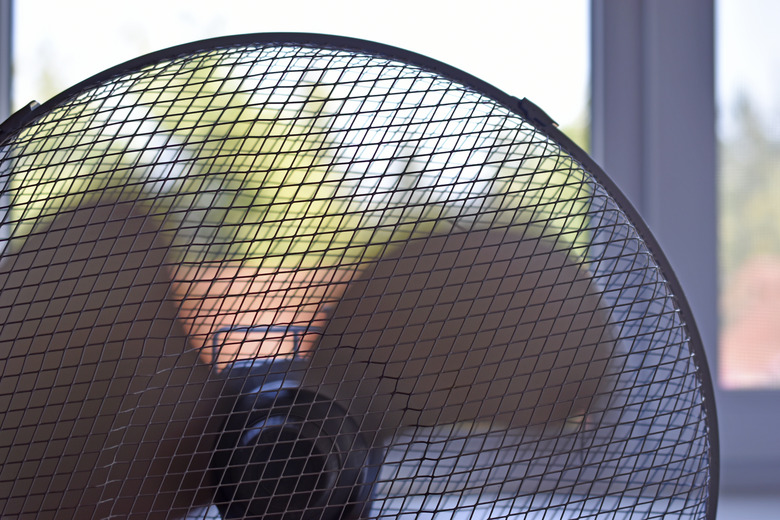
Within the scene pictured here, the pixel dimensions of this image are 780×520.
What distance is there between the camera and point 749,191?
111cm

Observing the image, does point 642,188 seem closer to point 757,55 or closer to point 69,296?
point 757,55

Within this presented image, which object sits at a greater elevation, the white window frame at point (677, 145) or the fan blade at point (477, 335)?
the white window frame at point (677, 145)

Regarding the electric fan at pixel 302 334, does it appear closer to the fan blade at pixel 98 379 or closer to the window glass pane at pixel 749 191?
the fan blade at pixel 98 379

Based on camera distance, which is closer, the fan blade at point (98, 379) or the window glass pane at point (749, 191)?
the fan blade at point (98, 379)

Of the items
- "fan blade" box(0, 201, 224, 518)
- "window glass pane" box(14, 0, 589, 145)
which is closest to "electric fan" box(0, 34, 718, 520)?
"fan blade" box(0, 201, 224, 518)

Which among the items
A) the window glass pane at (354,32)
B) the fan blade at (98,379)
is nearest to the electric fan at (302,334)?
the fan blade at (98,379)

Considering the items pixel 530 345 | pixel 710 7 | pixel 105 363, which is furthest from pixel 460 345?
pixel 710 7

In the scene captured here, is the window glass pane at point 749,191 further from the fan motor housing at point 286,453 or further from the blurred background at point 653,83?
the fan motor housing at point 286,453

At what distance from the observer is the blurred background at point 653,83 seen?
1.04 meters

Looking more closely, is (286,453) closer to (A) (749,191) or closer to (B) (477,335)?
(B) (477,335)

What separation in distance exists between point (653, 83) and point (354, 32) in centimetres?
45

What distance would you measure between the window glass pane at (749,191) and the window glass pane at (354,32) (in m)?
0.22

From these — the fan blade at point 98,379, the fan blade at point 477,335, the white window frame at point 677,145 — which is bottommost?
the fan blade at point 98,379

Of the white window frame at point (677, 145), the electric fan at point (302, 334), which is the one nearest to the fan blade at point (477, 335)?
the electric fan at point (302, 334)
